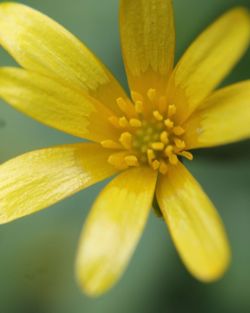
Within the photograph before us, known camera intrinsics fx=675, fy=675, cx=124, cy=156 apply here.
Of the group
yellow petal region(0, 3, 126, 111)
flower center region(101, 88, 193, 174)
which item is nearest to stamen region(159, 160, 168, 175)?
flower center region(101, 88, 193, 174)

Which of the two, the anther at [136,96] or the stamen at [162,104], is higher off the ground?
the anther at [136,96]

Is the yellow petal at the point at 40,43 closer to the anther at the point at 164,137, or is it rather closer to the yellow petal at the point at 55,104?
the yellow petal at the point at 55,104

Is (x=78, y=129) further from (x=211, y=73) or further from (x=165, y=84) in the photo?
(x=211, y=73)

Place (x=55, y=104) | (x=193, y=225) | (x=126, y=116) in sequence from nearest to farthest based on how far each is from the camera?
(x=193, y=225), (x=55, y=104), (x=126, y=116)

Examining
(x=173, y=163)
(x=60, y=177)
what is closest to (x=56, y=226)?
(x=60, y=177)

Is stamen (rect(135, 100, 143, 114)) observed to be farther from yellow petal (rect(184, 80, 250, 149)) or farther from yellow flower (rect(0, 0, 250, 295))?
yellow petal (rect(184, 80, 250, 149))

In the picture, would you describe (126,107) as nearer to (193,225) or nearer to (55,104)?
(55,104)

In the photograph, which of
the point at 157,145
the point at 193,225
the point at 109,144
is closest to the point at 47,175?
the point at 109,144

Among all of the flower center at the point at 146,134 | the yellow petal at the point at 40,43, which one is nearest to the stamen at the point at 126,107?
the flower center at the point at 146,134
